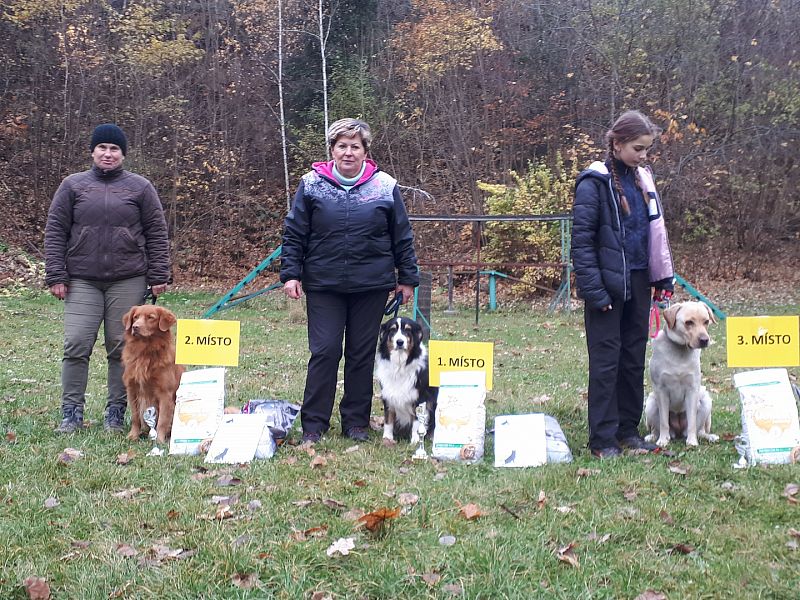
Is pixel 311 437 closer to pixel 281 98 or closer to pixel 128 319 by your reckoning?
pixel 128 319

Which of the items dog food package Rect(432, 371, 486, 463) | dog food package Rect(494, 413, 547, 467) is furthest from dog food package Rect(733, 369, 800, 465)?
dog food package Rect(432, 371, 486, 463)

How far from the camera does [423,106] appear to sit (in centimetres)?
2161

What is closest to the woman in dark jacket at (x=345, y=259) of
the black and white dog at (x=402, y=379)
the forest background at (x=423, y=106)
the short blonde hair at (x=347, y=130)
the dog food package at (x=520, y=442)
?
the short blonde hair at (x=347, y=130)

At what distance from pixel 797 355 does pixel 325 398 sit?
291 centimetres

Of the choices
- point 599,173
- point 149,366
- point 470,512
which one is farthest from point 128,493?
point 599,173

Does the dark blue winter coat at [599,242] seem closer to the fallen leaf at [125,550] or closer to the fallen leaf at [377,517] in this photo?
the fallen leaf at [377,517]

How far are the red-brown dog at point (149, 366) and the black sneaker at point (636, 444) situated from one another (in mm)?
2986

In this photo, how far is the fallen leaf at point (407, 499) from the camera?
139 inches

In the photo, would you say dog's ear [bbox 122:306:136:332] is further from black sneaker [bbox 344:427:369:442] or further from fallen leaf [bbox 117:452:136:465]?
black sneaker [bbox 344:427:369:442]

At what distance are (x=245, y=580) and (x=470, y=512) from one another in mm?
1098

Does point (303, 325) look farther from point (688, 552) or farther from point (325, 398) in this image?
point (688, 552)

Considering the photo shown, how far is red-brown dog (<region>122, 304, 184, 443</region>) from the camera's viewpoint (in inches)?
191

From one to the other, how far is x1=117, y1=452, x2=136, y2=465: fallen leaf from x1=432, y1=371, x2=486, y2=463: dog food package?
1839 mm

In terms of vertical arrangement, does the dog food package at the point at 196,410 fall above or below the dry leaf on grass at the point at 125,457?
above
